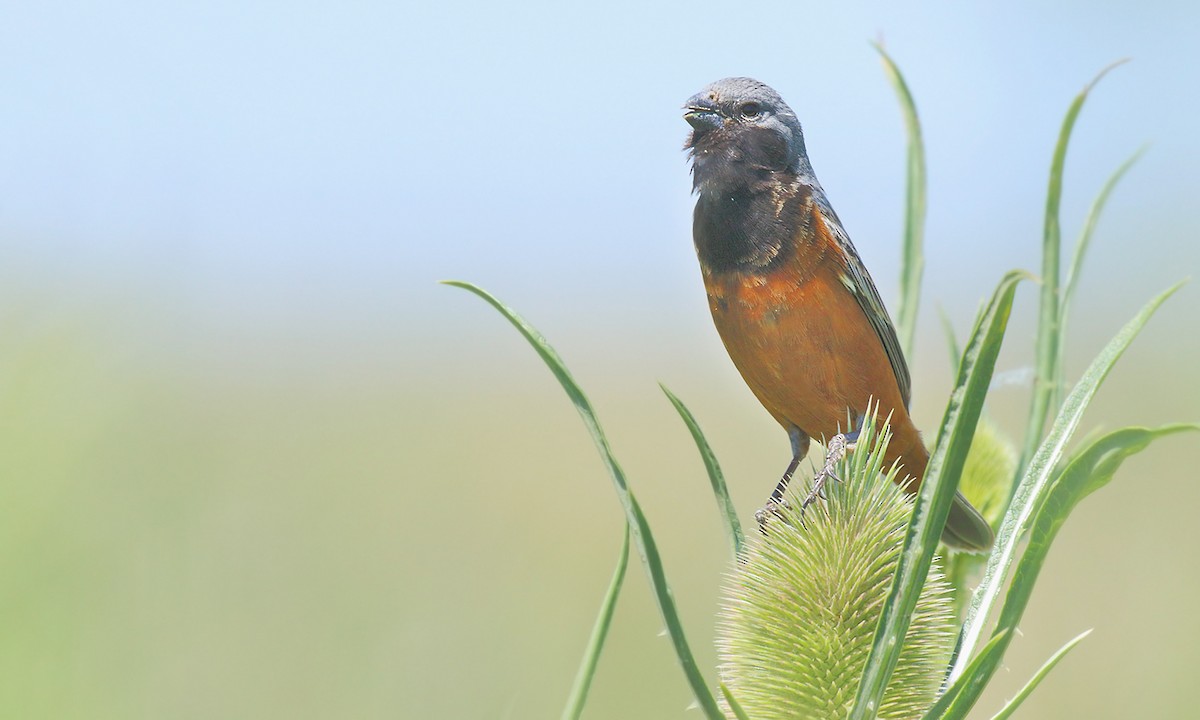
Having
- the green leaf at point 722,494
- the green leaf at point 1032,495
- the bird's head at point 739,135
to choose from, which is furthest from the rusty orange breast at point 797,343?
the green leaf at point 1032,495

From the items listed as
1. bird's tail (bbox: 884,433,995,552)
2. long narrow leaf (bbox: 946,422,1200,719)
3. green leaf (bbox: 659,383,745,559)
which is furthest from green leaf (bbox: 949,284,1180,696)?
bird's tail (bbox: 884,433,995,552)

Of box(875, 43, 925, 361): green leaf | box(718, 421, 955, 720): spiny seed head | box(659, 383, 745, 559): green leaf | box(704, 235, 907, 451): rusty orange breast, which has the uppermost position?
box(875, 43, 925, 361): green leaf

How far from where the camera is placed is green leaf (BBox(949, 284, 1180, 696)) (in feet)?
4.81

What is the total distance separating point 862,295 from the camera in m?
2.68

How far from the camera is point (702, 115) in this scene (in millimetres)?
2539

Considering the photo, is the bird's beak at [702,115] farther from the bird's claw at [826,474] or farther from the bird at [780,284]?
the bird's claw at [826,474]

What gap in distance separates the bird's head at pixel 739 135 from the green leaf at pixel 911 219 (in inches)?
18.0

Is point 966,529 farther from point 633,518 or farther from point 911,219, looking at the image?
point 633,518

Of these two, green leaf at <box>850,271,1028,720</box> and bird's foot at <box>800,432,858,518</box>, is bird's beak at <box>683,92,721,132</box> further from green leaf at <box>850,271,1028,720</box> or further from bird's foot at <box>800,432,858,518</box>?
green leaf at <box>850,271,1028,720</box>

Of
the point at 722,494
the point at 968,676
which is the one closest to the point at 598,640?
the point at 722,494

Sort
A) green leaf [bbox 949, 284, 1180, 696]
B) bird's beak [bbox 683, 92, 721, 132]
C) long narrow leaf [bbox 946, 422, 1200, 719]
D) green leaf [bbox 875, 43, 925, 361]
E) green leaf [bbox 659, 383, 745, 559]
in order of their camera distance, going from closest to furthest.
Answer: long narrow leaf [bbox 946, 422, 1200, 719], green leaf [bbox 949, 284, 1180, 696], green leaf [bbox 659, 383, 745, 559], green leaf [bbox 875, 43, 925, 361], bird's beak [bbox 683, 92, 721, 132]

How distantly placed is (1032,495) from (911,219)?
2.48 ft

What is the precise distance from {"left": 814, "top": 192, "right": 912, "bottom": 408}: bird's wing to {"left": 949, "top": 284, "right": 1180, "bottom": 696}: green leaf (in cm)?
100

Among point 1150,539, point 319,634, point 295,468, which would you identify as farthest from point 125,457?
point 1150,539
